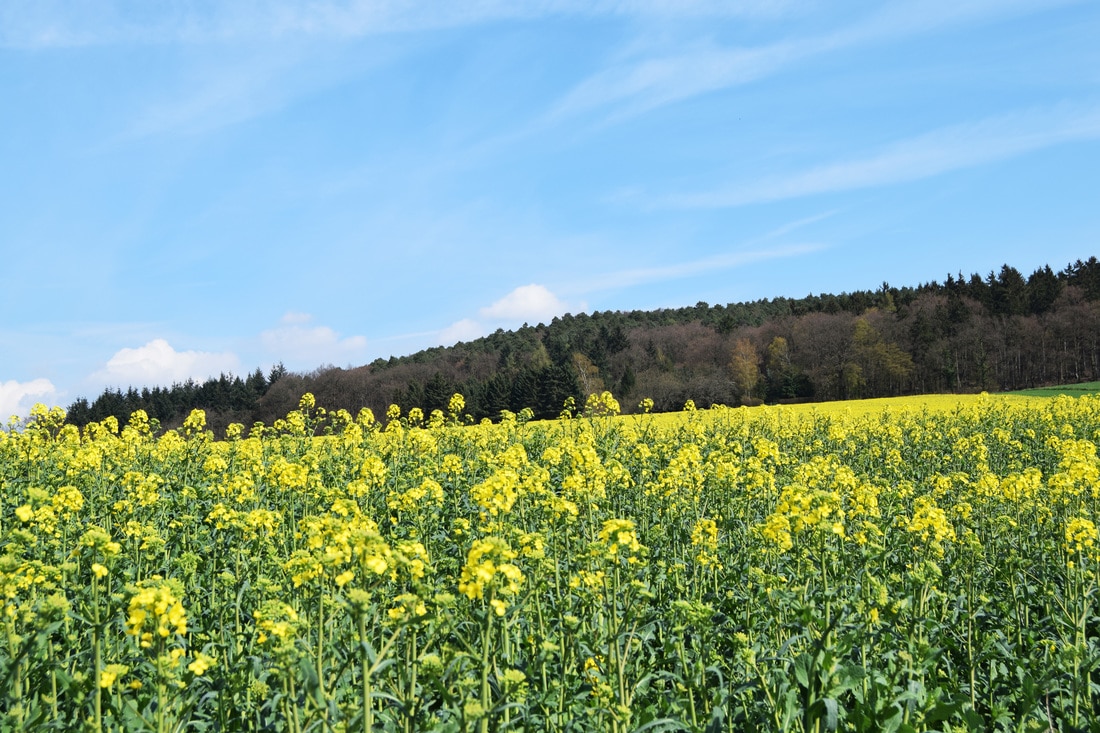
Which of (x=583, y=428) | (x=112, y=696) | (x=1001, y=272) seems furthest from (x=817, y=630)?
(x=1001, y=272)

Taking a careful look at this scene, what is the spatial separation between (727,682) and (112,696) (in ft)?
14.1

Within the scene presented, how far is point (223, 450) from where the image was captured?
12664mm

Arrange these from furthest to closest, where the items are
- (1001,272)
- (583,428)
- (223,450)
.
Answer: (1001,272)
(583,428)
(223,450)

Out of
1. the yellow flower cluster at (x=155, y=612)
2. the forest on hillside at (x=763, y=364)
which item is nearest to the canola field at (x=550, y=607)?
the yellow flower cluster at (x=155, y=612)

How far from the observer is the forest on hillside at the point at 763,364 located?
55.9 metres

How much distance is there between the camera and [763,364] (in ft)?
245

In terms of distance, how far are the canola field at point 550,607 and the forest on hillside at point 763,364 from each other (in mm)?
40352

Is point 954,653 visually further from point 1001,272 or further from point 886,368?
point 1001,272

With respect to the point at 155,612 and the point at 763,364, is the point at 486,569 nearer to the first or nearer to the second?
the point at 155,612

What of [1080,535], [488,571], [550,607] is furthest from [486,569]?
[1080,535]

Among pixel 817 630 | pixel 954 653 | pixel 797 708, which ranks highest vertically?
pixel 817 630

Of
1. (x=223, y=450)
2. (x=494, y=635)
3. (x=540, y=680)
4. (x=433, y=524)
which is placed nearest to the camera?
(x=494, y=635)

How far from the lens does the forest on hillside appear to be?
55.9m

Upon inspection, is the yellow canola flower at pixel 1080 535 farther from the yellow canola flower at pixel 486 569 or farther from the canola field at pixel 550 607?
the yellow canola flower at pixel 486 569
